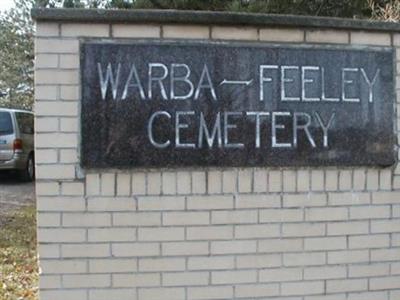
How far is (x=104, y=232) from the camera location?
3535mm

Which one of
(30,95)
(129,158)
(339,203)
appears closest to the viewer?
(129,158)

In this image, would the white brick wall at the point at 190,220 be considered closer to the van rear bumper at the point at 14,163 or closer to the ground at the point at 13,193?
the ground at the point at 13,193

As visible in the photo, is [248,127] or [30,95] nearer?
[248,127]

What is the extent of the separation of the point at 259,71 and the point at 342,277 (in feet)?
4.47

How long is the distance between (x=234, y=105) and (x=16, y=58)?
91.1ft

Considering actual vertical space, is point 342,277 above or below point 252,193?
below

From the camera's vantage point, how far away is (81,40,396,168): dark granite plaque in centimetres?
353

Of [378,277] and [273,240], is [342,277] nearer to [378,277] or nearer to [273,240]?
[378,277]

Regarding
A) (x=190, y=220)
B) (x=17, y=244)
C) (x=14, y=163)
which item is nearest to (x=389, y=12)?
(x=190, y=220)

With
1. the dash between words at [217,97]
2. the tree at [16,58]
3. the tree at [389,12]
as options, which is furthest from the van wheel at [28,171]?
the tree at [16,58]

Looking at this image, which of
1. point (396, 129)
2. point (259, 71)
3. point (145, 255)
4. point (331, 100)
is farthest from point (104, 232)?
point (396, 129)

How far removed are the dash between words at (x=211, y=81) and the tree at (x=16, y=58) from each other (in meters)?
24.9

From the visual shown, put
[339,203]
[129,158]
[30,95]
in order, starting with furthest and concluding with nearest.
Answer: [30,95], [339,203], [129,158]

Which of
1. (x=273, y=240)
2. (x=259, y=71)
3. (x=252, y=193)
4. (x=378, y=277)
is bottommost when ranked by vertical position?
(x=378, y=277)
